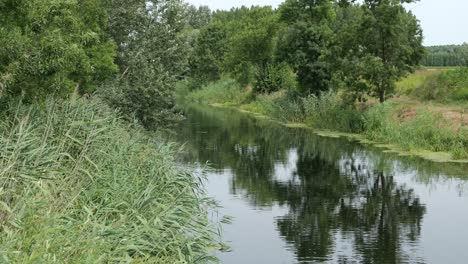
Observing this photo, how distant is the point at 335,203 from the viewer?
20.7m

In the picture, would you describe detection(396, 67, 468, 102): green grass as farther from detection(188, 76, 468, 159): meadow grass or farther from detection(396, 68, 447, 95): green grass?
detection(396, 68, 447, 95): green grass

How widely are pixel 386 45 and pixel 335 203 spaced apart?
19.3 meters

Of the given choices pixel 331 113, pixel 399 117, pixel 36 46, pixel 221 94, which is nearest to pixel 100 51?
pixel 36 46

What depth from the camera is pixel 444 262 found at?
569 inches

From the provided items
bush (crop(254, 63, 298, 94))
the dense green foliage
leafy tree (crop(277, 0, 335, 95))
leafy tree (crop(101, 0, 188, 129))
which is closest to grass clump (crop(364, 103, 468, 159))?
leafy tree (crop(277, 0, 335, 95))

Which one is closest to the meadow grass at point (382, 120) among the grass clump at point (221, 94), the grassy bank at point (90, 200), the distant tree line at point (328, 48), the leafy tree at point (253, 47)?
the distant tree line at point (328, 48)

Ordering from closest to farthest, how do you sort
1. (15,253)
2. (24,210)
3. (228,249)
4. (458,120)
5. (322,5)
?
(15,253), (24,210), (228,249), (458,120), (322,5)

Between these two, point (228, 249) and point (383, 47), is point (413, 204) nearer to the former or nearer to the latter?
point (228, 249)

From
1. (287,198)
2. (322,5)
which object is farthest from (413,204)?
(322,5)

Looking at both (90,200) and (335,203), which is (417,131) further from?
(90,200)

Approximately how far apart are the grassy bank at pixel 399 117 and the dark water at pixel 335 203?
1977 millimetres

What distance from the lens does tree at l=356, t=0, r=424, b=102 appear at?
3666 cm

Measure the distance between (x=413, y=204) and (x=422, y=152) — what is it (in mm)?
9489

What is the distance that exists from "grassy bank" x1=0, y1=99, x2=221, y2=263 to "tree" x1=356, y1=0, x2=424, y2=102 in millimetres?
22681
